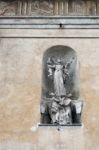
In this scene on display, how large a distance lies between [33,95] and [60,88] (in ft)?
2.15

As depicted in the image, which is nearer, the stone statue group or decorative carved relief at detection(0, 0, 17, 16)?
the stone statue group

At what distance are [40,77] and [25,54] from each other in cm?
69

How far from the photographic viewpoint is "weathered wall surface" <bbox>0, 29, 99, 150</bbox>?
10164 millimetres

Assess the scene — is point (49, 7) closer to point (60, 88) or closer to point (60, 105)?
point (60, 88)

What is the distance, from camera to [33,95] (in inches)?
419

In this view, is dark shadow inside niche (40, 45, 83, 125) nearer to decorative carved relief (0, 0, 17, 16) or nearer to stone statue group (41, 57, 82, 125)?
stone statue group (41, 57, 82, 125)

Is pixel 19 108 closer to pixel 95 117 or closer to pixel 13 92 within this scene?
pixel 13 92

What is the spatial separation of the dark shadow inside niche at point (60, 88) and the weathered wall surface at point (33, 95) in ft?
0.53

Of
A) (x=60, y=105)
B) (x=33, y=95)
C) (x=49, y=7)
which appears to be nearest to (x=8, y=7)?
(x=49, y=7)

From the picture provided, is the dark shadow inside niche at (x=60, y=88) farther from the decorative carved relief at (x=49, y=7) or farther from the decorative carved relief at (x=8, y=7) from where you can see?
the decorative carved relief at (x=8, y=7)

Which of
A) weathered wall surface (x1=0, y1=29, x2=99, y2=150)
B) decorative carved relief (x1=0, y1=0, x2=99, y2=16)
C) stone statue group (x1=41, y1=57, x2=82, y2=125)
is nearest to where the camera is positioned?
weathered wall surface (x1=0, y1=29, x2=99, y2=150)

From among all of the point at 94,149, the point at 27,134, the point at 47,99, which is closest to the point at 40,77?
the point at 47,99

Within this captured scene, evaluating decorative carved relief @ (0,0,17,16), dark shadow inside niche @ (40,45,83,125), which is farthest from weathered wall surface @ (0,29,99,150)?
decorative carved relief @ (0,0,17,16)

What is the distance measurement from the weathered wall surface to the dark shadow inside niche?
0.16 meters
